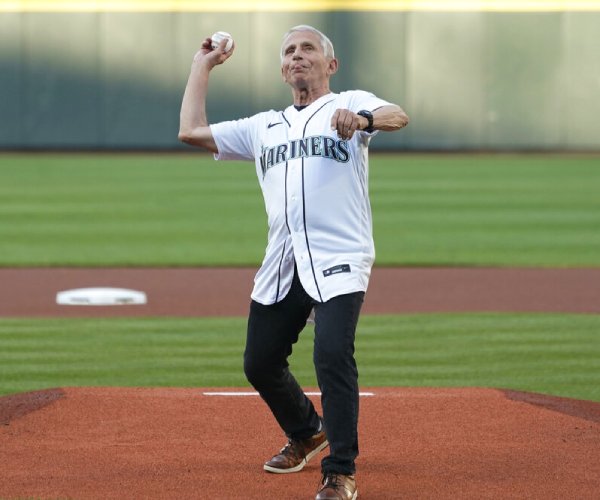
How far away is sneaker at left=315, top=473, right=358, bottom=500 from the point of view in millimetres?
5270

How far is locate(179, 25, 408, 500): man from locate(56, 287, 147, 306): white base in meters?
6.73

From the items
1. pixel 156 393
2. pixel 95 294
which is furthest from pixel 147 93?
pixel 156 393

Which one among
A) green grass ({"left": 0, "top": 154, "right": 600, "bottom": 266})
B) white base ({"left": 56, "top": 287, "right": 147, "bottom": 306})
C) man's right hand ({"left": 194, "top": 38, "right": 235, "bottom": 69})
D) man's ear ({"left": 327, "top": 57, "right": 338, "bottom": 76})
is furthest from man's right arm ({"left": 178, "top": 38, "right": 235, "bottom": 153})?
green grass ({"left": 0, "top": 154, "right": 600, "bottom": 266})

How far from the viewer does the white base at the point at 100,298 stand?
12461 mm

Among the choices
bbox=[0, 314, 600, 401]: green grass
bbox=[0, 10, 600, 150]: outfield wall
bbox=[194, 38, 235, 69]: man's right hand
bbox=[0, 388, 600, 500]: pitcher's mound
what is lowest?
bbox=[0, 314, 600, 401]: green grass

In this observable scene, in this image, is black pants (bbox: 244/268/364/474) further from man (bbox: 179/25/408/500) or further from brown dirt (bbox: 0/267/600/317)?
brown dirt (bbox: 0/267/600/317)

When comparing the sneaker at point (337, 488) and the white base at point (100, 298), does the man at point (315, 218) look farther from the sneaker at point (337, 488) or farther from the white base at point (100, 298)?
the white base at point (100, 298)

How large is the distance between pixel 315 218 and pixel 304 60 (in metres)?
0.64

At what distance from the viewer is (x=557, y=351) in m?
10.1

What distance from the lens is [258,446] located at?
21.5 feet

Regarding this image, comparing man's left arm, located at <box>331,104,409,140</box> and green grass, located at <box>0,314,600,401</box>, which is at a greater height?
man's left arm, located at <box>331,104,409,140</box>

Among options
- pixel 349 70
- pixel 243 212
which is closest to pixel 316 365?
pixel 243 212

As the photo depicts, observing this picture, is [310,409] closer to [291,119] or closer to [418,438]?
[418,438]

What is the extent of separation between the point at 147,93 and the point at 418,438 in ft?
97.0
